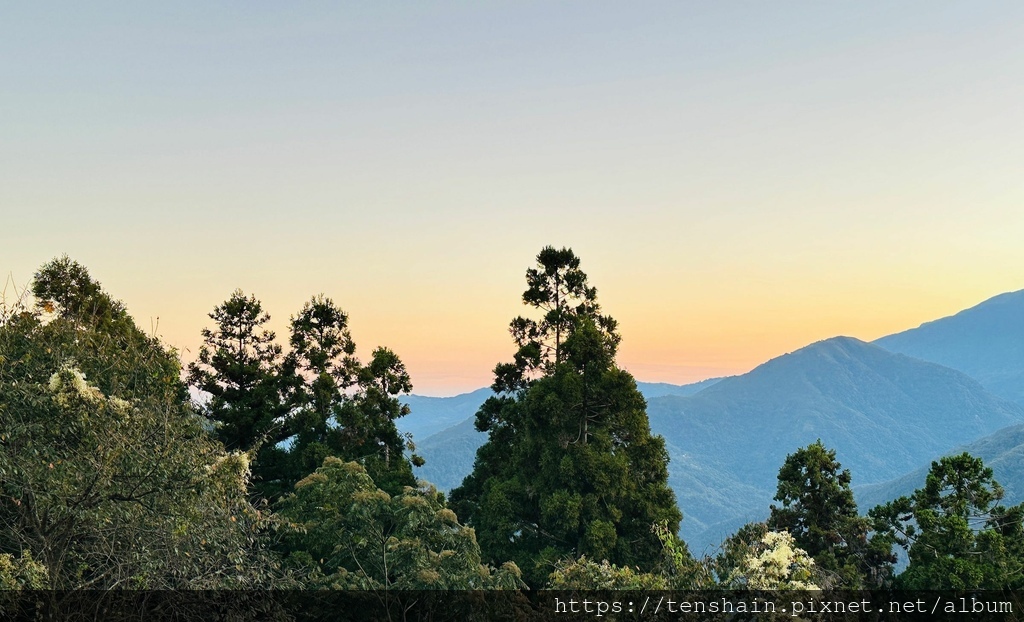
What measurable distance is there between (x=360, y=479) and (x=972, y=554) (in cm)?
1535

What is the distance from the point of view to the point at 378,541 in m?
19.0

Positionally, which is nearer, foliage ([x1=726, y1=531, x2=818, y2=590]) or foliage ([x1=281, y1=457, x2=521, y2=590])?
foliage ([x1=726, y1=531, x2=818, y2=590])

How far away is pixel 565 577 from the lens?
47.9 feet

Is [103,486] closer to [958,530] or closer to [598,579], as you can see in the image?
[598,579]

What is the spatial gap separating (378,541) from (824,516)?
13.4 metres

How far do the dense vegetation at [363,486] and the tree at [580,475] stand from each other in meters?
0.08

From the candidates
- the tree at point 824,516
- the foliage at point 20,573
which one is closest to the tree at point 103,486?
the foliage at point 20,573

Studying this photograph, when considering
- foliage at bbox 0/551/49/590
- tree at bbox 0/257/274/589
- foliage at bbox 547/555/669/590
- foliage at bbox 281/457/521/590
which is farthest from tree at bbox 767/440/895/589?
foliage at bbox 0/551/49/590

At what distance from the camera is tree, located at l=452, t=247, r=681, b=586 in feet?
85.7

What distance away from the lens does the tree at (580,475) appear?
85.7ft

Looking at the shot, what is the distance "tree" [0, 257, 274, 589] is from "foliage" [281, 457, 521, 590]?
4.78m

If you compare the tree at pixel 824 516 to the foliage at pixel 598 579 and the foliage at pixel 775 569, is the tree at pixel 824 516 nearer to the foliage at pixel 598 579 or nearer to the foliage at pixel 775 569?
the foliage at pixel 598 579

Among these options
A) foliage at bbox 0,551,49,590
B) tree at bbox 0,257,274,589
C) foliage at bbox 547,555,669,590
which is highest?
tree at bbox 0,257,274,589

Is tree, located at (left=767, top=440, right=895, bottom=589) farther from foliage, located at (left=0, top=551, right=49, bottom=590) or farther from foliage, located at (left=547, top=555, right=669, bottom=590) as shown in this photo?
foliage, located at (left=0, top=551, right=49, bottom=590)
